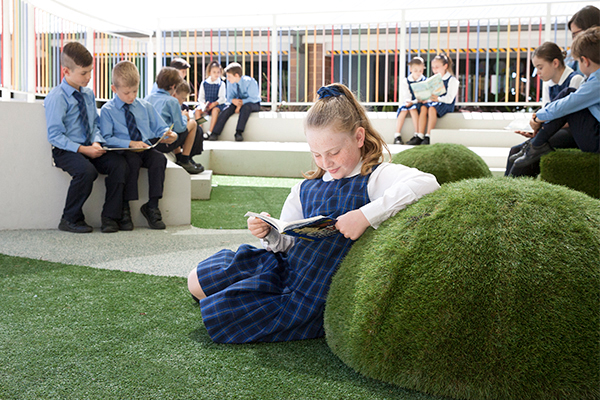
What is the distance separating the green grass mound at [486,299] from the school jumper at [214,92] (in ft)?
23.4

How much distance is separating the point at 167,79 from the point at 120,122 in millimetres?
1102

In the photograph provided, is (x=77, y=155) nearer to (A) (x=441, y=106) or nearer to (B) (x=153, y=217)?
(B) (x=153, y=217)

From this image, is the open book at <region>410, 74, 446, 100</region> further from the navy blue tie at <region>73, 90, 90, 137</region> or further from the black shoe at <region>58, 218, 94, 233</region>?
the black shoe at <region>58, 218, 94, 233</region>

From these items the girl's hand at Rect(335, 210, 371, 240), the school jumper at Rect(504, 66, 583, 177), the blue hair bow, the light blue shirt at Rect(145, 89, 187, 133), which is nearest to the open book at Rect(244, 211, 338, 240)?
the girl's hand at Rect(335, 210, 371, 240)

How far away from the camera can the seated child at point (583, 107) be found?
3340mm

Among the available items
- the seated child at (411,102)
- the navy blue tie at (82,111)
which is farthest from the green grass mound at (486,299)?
the seated child at (411,102)

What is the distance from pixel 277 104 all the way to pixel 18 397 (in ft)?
26.9

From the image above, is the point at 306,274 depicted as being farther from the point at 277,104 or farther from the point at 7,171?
the point at 277,104

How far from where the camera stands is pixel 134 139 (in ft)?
13.2

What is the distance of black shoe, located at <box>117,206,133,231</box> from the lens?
3.77 metres

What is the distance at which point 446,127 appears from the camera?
7676 millimetres

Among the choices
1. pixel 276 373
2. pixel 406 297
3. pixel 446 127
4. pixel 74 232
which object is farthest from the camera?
pixel 446 127

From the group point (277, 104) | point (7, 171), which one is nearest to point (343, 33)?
point (277, 104)

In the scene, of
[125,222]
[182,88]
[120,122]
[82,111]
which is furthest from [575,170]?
[182,88]
